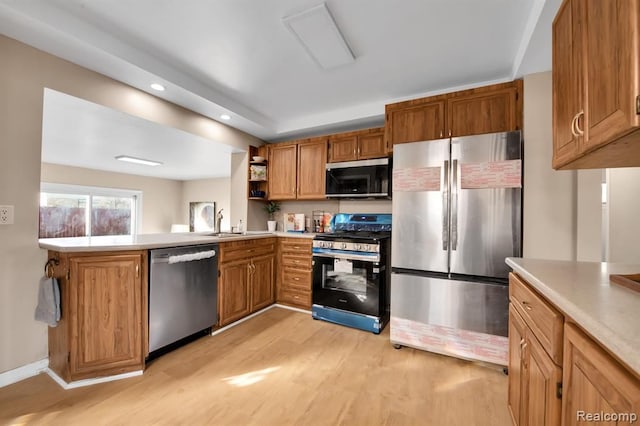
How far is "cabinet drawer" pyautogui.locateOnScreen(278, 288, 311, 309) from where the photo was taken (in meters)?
3.23

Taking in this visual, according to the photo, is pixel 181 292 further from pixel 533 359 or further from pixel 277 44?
→ pixel 533 359

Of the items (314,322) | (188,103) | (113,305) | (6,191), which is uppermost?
(188,103)

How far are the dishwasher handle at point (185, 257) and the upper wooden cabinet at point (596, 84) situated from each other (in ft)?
8.50

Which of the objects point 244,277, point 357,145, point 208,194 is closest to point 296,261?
point 244,277

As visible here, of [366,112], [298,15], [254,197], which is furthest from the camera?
[254,197]

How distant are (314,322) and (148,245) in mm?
1880

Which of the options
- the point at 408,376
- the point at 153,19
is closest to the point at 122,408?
the point at 408,376

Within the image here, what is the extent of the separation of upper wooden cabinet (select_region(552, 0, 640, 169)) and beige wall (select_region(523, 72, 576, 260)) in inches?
38.6

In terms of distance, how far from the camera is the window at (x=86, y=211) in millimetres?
5434

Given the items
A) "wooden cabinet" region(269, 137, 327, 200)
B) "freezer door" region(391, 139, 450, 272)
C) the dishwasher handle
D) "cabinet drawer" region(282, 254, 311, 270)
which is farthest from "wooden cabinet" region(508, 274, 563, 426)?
"wooden cabinet" region(269, 137, 327, 200)

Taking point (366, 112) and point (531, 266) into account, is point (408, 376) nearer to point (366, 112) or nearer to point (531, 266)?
point (531, 266)

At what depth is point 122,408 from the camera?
1566 millimetres

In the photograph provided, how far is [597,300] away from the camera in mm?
794

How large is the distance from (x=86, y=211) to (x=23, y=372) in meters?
5.36
